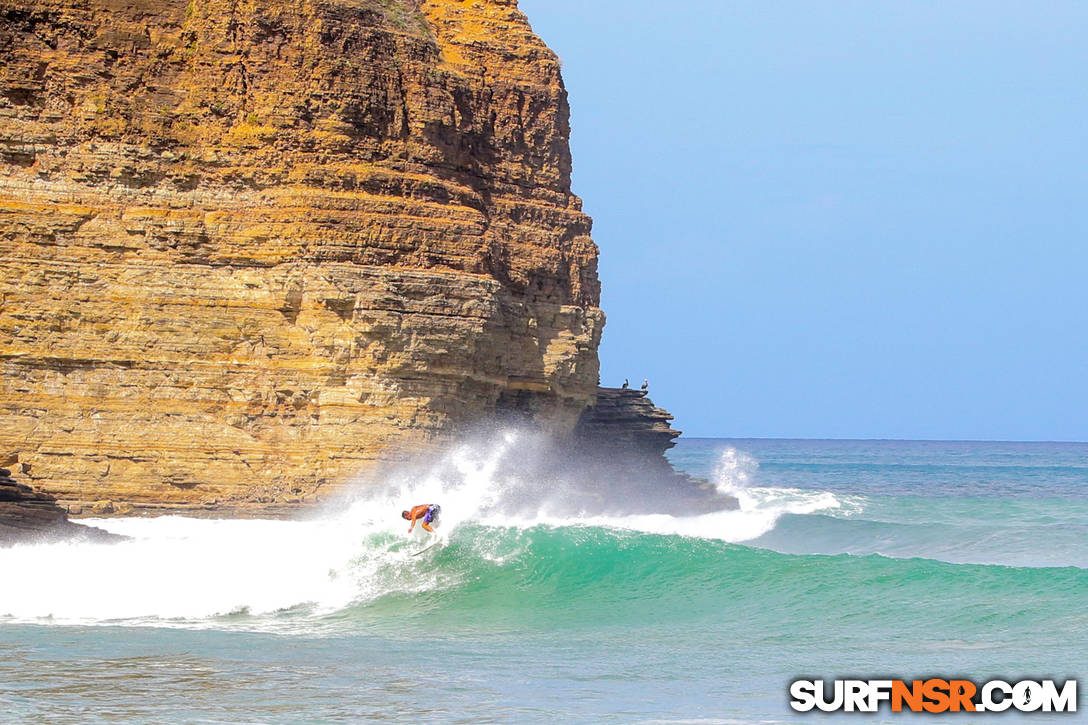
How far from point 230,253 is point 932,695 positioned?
14.1m

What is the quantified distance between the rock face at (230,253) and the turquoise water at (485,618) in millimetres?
1352

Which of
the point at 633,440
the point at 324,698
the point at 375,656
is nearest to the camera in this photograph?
the point at 324,698

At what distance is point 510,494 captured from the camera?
24562mm

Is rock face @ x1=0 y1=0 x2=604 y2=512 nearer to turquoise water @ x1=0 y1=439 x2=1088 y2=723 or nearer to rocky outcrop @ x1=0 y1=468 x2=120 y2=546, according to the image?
turquoise water @ x1=0 y1=439 x2=1088 y2=723

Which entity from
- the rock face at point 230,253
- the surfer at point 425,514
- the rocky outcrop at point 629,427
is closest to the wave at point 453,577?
the surfer at point 425,514

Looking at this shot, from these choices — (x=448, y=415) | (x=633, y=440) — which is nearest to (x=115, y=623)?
(x=448, y=415)

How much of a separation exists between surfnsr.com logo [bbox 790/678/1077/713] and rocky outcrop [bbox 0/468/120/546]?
1103 centimetres

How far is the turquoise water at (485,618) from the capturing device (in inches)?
474

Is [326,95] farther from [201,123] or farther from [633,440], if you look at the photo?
[633,440]

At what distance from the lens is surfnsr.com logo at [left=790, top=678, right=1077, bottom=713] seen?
38.0 feet

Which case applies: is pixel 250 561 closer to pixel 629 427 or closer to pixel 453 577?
pixel 453 577

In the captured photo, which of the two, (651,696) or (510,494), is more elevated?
(510,494)

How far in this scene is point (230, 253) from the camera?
22469mm

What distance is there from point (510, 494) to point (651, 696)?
12.4 meters
